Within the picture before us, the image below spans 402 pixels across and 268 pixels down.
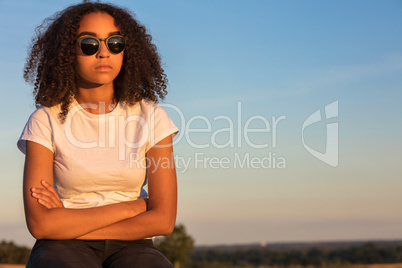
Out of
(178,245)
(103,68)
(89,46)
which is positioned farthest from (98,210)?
(178,245)

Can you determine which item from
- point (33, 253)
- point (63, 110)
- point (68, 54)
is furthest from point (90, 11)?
point (33, 253)

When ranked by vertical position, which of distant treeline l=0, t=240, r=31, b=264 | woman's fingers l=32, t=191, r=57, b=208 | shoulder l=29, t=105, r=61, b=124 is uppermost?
shoulder l=29, t=105, r=61, b=124

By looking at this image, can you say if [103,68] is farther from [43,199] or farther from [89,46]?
[43,199]

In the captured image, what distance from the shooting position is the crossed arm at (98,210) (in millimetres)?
3494

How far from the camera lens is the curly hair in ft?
13.2

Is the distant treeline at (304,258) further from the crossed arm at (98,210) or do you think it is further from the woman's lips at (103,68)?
the woman's lips at (103,68)

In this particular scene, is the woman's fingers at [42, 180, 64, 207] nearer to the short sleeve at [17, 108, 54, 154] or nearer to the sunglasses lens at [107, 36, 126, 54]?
the short sleeve at [17, 108, 54, 154]

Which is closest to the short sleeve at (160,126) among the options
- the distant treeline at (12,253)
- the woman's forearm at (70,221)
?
the woman's forearm at (70,221)

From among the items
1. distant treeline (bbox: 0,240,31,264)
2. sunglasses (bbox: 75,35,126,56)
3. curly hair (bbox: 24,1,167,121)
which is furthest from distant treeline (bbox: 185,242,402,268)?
sunglasses (bbox: 75,35,126,56)

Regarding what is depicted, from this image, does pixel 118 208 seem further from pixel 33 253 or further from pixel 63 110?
pixel 63 110

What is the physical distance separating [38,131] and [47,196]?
0.51 metres

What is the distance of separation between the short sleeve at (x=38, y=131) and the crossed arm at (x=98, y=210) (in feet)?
0.14

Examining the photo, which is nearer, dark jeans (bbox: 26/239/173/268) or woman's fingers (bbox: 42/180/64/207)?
dark jeans (bbox: 26/239/173/268)

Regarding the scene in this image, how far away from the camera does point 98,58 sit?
12.7ft
